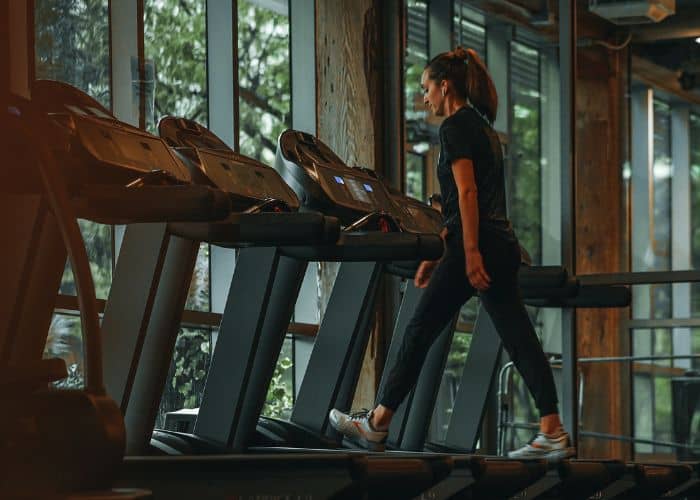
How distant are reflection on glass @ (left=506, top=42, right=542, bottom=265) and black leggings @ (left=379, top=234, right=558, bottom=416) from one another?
3.17 m

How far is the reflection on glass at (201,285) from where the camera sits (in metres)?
5.02

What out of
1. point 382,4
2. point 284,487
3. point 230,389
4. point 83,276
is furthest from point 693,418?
point 83,276

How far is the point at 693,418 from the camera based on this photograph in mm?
6703

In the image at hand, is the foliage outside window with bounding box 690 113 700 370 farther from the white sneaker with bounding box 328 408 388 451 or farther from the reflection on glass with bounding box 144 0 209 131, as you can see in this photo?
the white sneaker with bounding box 328 408 388 451

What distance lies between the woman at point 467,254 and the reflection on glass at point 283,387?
4.50 ft

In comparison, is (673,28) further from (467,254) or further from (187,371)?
(187,371)

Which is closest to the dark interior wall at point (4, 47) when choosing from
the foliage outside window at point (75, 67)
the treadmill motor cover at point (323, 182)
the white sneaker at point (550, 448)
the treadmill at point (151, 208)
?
the treadmill at point (151, 208)

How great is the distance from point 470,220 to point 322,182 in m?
0.52

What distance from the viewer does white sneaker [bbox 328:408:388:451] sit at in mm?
4168

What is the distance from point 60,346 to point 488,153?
5.05 feet

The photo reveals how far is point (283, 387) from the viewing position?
5652mm

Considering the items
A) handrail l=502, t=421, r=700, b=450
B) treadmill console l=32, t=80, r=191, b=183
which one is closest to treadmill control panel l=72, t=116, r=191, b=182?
treadmill console l=32, t=80, r=191, b=183

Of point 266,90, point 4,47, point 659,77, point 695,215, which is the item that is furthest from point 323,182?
Result: point 695,215

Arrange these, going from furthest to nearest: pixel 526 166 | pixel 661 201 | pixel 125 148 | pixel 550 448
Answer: pixel 526 166
pixel 661 201
pixel 550 448
pixel 125 148
